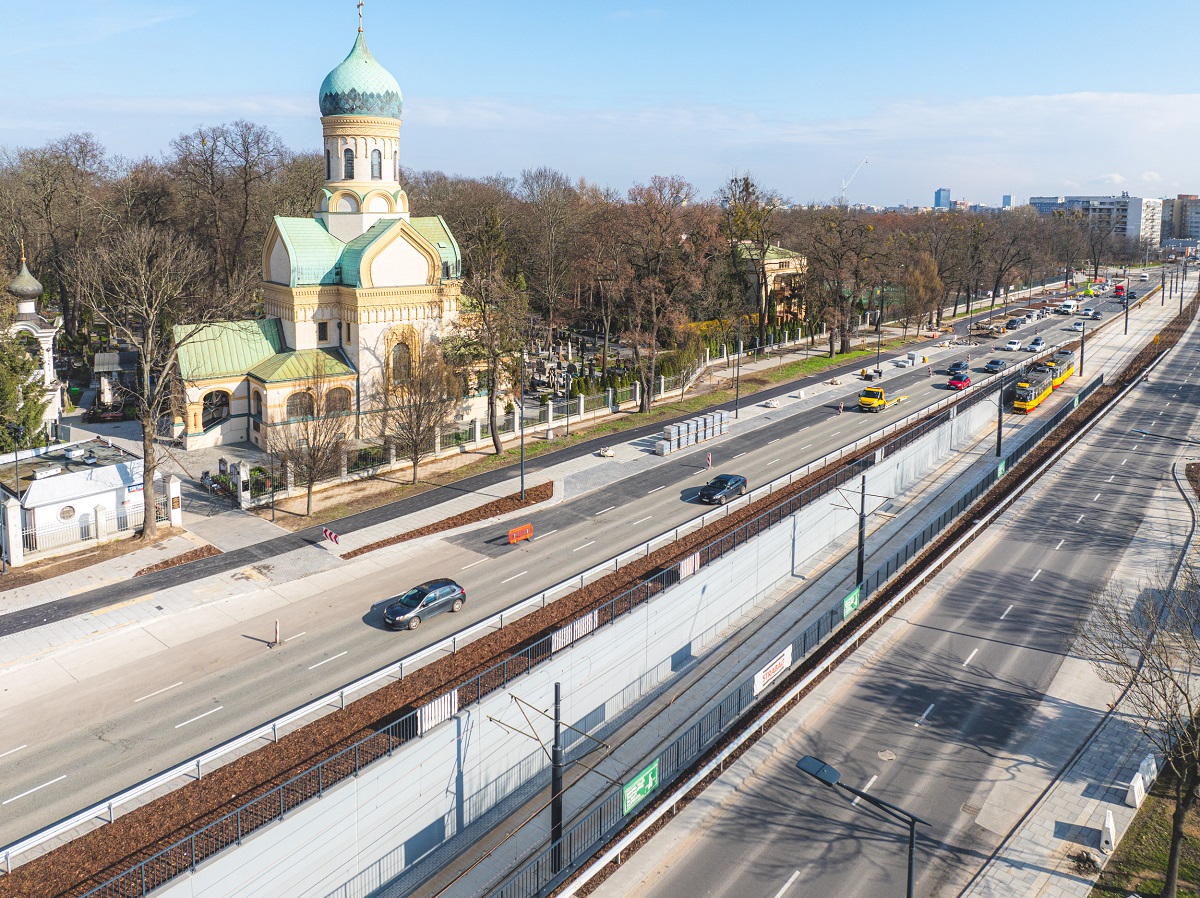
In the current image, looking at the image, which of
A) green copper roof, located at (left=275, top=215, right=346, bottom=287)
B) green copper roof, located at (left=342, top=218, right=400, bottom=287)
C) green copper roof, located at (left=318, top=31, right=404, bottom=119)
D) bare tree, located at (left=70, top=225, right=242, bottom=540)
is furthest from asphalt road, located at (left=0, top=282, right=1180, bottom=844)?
green copper roof, located at (left=318, top=31, right=404, bottom=119)

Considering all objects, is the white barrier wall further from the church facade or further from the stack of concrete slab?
the church facade

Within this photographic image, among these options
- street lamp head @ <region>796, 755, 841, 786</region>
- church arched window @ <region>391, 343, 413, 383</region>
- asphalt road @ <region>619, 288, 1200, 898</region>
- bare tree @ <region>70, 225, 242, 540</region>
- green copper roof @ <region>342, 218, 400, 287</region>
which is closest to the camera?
street lamp head @ <region>796, 755, 841, 786</region>

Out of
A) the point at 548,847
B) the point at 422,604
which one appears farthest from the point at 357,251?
the point at 548,847

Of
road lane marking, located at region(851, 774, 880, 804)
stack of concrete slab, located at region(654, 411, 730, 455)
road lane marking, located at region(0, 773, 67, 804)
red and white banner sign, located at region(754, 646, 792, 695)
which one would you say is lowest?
road lane marking, located at region(851, 774, 880, 804)

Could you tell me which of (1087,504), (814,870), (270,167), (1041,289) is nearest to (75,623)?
(814,870)

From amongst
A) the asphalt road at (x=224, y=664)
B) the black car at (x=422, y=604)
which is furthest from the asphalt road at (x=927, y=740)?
the black car at (x=422, y=604)

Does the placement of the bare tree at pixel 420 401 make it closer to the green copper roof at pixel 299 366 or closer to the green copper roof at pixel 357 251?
the green copper roof at pixel 299 366
